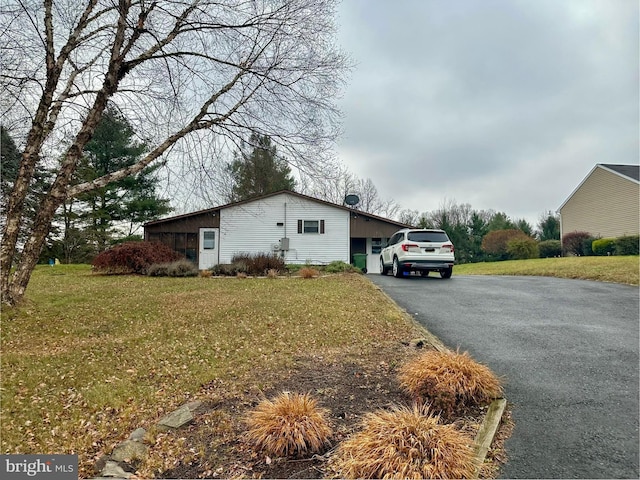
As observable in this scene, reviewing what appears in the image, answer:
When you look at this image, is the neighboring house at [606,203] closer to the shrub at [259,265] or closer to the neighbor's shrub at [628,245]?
the neighbor's shrub at [628,245]

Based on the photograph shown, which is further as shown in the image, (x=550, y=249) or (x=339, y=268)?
(x=550, y=249)

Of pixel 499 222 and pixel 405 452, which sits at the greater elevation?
pixel 499 222

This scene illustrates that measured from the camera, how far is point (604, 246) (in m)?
21.5

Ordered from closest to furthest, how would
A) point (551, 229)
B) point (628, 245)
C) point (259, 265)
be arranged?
point (259, 265) < point (628, 245) < point (551, 229)

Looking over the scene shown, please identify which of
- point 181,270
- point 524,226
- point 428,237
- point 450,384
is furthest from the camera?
point 524,226

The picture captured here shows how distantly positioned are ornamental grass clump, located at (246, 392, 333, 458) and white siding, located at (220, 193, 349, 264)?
18.8m

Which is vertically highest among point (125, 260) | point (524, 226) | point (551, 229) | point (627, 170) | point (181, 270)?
point (627, 170)

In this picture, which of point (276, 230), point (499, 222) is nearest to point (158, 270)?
point (276, 230)

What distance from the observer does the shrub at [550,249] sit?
2669 centimetres

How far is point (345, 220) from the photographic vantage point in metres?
22.3

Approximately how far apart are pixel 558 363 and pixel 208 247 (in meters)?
19.6

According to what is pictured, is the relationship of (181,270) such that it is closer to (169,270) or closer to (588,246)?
(169,270)

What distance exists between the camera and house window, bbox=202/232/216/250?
2181cm

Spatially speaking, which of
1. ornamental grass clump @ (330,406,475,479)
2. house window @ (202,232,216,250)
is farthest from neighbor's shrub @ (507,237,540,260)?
ornamental grass clump @ (330,406,475,479)
